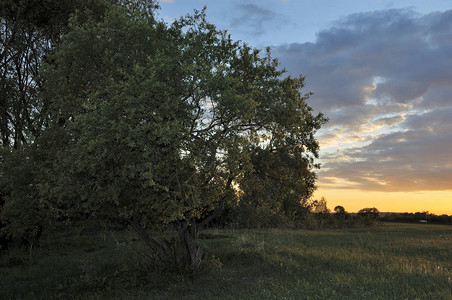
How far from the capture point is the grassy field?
12.9 metres

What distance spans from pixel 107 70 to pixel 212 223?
3209 centimetres

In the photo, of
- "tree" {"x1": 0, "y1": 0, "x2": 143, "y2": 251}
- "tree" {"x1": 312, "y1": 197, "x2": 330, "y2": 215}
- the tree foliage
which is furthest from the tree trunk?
"tree" {"x1": 312, "y1": 197, "x2": 330, "y2": 215}

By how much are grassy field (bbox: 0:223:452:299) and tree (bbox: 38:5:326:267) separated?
7.38 ft

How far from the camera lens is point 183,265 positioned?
1789 cm

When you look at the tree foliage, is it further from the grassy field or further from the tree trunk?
the grassy field

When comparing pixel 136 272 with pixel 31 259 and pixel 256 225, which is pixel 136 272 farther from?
pixel 256 225

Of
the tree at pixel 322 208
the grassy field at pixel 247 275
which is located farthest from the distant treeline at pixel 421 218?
the grassy field at pixel 247 275

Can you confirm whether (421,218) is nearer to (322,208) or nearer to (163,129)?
(322,208)

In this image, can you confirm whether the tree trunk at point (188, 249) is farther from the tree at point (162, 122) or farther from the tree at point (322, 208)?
the tree at point (322, 208)

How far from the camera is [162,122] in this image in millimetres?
14359

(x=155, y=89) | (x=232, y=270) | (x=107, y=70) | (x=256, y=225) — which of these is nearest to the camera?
(x=155, y=89)

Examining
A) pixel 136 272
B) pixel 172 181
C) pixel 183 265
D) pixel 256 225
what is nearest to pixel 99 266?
pixel 136 272

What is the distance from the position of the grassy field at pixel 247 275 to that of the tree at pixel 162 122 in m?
2.25

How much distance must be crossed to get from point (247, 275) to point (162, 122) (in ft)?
27.5
